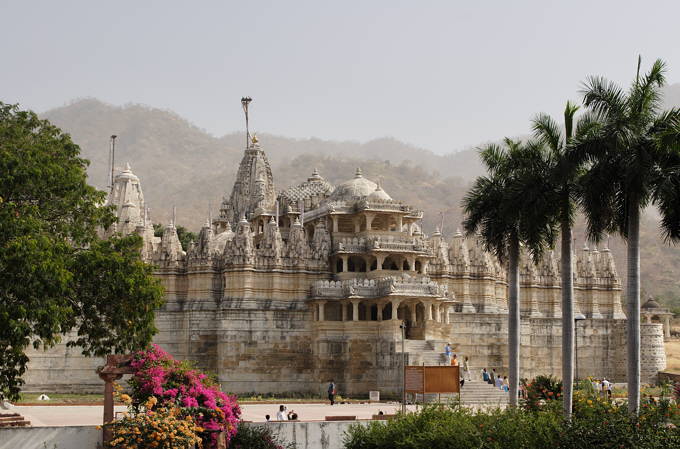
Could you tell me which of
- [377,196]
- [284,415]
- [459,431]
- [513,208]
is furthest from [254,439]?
[377,196]

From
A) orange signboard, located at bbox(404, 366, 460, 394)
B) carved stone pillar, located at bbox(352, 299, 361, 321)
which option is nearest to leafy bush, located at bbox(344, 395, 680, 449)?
orange signboard, located at bbox(404, 366, 460, 394)

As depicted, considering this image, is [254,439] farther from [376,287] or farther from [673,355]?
[673,355]

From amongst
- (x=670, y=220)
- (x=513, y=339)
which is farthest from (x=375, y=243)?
(x=670, y=220)

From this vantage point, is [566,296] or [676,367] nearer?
[566,296]

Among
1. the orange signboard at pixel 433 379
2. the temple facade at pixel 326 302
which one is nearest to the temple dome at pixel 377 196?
the temple facade at pixel 326 302

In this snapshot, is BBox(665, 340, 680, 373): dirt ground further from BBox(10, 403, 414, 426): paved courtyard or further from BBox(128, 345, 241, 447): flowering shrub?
BBox(128, 345, 241, 447): flowering shrub

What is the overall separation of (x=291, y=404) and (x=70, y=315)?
67.8ft

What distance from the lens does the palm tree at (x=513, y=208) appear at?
113 feet

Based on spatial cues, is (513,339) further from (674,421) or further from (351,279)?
(351,279)

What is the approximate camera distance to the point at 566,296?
3322 cm

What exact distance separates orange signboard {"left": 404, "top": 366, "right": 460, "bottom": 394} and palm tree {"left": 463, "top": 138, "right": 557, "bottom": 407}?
2322 mm

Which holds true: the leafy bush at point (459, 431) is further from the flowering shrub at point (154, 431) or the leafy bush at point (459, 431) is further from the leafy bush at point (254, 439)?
the flowering shrub at point (154, 431)

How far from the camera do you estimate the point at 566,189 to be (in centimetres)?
3347

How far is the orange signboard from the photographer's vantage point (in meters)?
37.6
